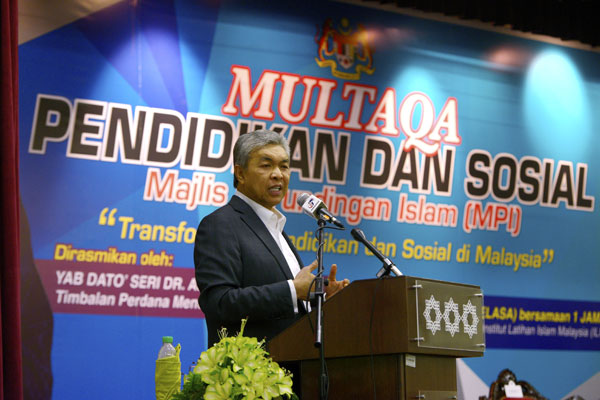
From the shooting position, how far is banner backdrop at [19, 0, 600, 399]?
477cm

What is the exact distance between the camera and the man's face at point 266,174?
2648 millimetres

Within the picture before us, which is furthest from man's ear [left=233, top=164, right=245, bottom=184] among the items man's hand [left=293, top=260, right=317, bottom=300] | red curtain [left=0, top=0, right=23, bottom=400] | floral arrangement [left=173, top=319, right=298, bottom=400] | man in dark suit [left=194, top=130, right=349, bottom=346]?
red curtain [left=0, top=0, right=23, bottom=400]

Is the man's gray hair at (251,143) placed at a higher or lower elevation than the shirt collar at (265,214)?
higher

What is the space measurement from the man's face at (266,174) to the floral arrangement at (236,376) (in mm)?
902

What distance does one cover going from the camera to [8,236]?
5.08 feet

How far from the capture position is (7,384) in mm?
1554

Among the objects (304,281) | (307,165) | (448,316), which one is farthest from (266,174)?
(307,165)

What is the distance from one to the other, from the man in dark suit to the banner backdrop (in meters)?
2.40

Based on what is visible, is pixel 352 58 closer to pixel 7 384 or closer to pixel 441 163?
pixel 441 163

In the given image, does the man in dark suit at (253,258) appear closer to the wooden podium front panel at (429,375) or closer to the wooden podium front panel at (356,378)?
the wooden podium front panel at (356,378)

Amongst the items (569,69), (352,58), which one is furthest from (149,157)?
(569,69)

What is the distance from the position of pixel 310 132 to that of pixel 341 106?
33 cm

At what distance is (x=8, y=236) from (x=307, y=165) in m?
4.00

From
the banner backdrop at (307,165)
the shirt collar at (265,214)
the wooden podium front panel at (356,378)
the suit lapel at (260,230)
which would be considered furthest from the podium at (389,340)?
the banner backdrop at (307,165)
